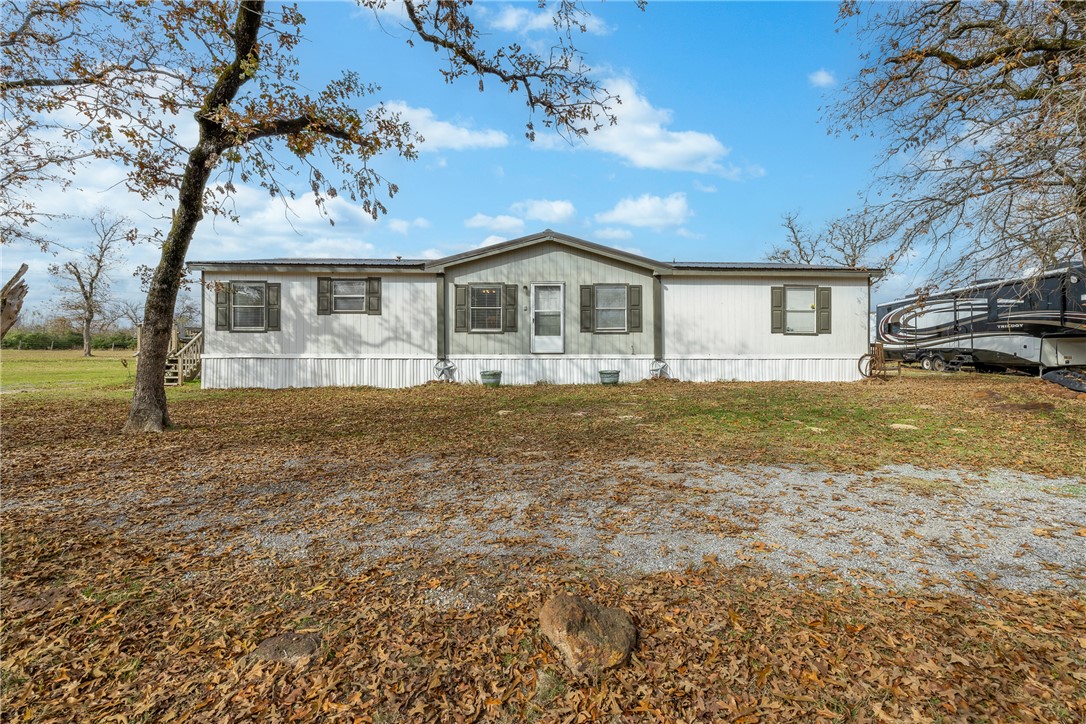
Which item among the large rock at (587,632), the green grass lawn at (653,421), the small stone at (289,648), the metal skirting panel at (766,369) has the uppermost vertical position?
the metal skirting panel at (766,369)

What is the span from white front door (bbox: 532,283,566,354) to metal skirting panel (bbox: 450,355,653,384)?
0.32 metres

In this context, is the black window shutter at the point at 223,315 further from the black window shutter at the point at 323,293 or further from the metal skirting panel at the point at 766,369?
the metal skirting panel at the point at 766,369

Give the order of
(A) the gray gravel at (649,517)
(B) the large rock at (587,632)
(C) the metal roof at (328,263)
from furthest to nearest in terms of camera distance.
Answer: (C) the metal roof at (328,263) < (A) the gray gravel at (649,517) < (B) the large rock at (587,632)

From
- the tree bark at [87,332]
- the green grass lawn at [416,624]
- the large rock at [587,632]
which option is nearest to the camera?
the green grass lawn at [416,624]

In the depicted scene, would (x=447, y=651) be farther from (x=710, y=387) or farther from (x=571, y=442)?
(x=710, y=387)

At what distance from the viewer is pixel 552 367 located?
13781mm

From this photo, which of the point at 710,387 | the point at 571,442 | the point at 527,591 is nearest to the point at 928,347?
the point at 710,387

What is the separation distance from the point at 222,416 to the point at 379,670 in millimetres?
8351

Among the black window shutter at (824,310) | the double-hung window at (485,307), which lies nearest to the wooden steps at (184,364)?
the double-hung window at (485,307)

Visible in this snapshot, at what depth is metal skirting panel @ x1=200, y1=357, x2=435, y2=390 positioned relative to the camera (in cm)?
1331

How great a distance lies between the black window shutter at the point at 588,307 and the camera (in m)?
13.8

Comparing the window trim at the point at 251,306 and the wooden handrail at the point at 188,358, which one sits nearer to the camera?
the window trim at the point at 251,306

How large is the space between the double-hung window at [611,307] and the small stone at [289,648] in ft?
39.2

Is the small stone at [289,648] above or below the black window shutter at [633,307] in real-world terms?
below
